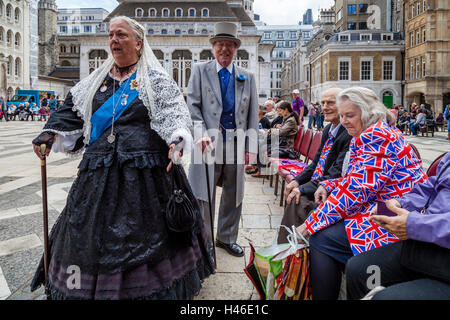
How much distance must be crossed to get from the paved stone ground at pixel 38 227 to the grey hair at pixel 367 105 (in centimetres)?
144

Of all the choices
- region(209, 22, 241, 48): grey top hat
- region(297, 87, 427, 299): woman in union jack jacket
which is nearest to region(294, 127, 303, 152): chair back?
region(209, 22, 241, 48): grey top hat

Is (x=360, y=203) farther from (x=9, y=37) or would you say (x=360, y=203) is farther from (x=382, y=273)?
(x=9, y=37)

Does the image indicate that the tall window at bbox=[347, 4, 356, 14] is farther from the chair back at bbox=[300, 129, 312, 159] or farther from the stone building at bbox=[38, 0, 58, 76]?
the chair back at bbox=[300, 129, 312, 159]

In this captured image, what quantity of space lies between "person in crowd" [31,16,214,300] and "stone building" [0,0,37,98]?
142 feet

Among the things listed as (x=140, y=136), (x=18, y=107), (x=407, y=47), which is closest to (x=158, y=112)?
(x=140, y=136)

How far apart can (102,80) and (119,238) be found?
112 cm

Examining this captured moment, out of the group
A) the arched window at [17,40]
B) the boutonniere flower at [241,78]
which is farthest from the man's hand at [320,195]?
the arched window at [17,40]

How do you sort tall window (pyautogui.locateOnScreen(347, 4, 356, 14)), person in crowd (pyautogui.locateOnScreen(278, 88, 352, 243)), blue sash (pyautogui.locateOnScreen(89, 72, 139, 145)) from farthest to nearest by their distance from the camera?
tall window (pyautogui.locateOnScreen(347, 4, 356, 14)) → person in crowd (pyautogui.locateOnScreen(278, 88, 352, 243)) → blue sash (pyautogui.locateOnScreen(89, 72, 139, 145))

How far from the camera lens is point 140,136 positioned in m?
2.44

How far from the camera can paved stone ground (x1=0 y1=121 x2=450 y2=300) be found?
2787 millimetres

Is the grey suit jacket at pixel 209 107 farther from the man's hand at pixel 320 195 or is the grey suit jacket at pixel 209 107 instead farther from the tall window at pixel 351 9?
the tall window at pixel 351 9

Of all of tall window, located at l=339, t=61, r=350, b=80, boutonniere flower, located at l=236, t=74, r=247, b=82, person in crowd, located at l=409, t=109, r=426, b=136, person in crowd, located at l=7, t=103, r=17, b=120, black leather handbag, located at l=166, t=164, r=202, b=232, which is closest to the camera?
black leather handbag, located at l=166, t=164, r=202, b=232

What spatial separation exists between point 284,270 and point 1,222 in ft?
11.4

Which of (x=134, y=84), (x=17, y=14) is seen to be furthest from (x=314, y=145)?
(x=17, y=14)
